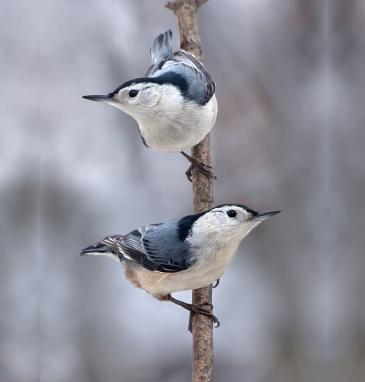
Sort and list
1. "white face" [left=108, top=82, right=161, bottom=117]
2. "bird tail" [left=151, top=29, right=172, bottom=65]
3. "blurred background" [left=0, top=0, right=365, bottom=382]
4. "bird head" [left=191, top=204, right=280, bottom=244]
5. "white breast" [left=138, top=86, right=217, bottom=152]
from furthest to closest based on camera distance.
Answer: "blurred background" [left=0, top=0, right=365, bottom=382] → "bird tail" [left=151, top=29, right=172, bottom=65] → "white breast" [left=138, top=86, right=217, bottom=152] → "white face" [left=108, top=82, right=161, bottom=117] → "bird head" [left=191, top=204, right=280, bottom=244]

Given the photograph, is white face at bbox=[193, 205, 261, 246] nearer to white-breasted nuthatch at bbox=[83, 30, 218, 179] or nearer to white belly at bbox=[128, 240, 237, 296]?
white belly at bbox=[128, 240, 237, 296]

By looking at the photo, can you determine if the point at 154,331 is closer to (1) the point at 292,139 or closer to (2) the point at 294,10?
(1) the point at 292,139

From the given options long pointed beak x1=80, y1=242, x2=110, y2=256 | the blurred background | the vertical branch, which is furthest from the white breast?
the blurred background

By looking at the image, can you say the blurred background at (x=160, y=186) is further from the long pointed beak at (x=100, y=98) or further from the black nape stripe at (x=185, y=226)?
the long pointed beak at (x=100, y=98)

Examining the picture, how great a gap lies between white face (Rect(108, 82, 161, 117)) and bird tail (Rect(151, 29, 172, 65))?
0.24 meters

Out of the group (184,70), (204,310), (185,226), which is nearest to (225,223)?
(185,226)

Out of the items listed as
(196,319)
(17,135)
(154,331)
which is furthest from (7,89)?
(196,319)

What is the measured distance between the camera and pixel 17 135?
97.5 inches

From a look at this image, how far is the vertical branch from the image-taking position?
1.45m

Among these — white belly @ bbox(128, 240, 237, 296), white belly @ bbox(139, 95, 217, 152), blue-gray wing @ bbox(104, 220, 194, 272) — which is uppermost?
white belly @ bbox(139, 95, 217, 152)

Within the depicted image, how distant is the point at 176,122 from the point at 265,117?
756 mm

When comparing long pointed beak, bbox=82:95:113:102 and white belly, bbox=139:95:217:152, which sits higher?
white belly, bbox=139:95:217:152

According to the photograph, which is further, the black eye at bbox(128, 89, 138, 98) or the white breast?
the white breast

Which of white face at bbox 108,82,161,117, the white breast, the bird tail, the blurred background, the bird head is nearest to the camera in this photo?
the bird head
